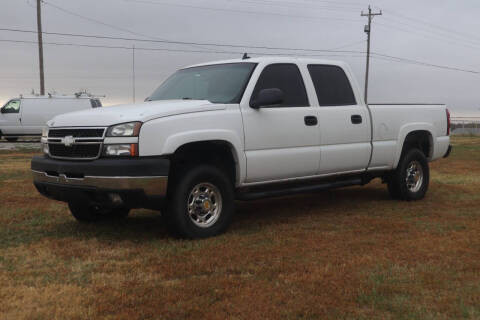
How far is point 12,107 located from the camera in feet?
88.4

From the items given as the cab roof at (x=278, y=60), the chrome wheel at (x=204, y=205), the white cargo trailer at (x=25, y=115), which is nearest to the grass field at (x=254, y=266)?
the chrome wheel at (x=204, y=205)

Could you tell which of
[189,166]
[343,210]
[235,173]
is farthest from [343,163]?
[189,166]

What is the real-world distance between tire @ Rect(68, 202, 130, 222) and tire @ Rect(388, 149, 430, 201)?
3951 mm

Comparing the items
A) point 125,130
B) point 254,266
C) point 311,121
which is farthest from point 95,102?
point 254,266

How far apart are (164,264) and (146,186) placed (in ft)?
2.77

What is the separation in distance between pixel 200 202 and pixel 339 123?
7.54 ft

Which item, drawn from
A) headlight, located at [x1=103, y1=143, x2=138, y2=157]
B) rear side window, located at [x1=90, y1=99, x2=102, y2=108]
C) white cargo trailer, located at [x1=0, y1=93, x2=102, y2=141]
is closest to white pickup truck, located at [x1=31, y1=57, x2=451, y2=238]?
headlight, located at [x1=103, y1=143, x2=138, y2=157]

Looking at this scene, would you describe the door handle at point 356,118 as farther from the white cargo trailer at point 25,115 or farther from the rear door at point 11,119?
the rear door at point 11,119

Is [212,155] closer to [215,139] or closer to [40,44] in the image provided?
[215,139]

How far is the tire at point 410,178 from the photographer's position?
8.39m

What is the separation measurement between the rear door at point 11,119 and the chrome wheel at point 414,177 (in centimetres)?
2242

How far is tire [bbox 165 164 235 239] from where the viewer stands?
5668 mm

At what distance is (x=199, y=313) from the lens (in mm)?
3746

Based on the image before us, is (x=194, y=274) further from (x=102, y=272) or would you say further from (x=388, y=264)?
(x=388, y=264)
